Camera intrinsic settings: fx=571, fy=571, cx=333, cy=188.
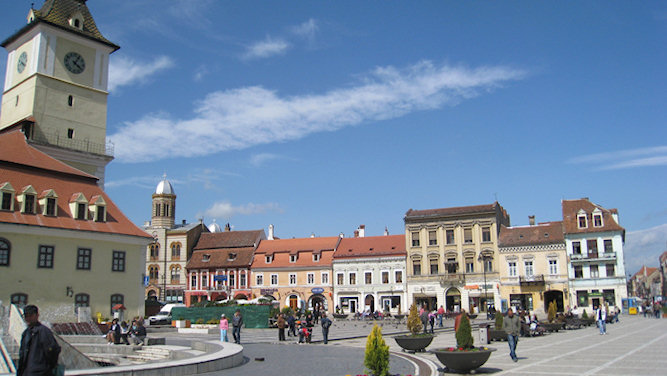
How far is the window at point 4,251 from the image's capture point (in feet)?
102

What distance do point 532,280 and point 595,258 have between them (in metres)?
6.11

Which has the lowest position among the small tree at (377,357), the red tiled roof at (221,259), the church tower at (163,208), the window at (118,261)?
the small tree at (377,357)

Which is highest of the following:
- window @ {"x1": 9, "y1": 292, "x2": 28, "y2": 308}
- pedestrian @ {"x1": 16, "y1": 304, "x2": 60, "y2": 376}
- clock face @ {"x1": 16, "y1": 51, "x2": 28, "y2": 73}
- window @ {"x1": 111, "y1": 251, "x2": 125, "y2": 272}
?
clock face @ {"x1": 16, "y1": 51, "x2": 28, "y2": 73}

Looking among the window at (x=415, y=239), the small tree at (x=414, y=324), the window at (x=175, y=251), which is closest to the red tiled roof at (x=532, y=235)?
the window at (x=415, y=239)

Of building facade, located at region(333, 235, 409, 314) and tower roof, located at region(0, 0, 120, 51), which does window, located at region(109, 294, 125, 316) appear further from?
building facade, located at region(333, 235, 409, 314)

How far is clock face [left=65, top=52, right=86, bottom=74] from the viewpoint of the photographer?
44375 mm

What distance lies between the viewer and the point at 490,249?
58.1 m

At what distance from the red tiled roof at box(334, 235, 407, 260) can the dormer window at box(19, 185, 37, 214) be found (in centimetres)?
3649

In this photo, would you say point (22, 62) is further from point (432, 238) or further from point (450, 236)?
point (450, 236)

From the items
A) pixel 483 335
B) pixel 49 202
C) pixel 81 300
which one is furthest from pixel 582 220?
pixel 49 202

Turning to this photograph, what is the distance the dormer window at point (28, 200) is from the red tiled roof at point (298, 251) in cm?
3543

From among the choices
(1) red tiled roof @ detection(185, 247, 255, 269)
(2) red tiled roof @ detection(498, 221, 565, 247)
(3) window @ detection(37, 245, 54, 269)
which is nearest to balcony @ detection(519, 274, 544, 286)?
(2) red tiled roof @ detection(498, 221, 565, 247)

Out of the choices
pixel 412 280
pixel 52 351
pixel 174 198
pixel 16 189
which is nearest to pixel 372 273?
pixel 412 280

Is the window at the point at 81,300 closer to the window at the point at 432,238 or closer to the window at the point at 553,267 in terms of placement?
the window at the point at 432,238
